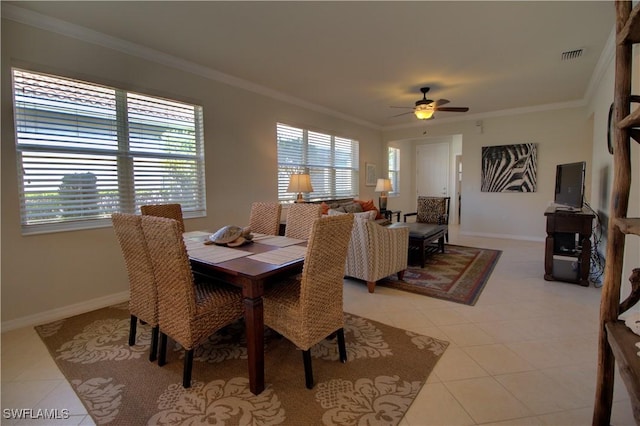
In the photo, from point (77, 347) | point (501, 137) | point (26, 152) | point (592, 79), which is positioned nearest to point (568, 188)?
point (592, 79)

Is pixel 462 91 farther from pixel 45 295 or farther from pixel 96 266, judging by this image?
pixel 45 295

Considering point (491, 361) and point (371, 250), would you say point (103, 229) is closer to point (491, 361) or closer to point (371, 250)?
point (371, 250)

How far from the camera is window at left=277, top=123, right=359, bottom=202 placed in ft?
16.3

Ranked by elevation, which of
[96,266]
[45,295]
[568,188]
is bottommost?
[45,295]

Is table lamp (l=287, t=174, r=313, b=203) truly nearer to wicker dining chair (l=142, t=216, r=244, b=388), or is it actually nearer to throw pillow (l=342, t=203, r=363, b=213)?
throw pillow (l=342, t=203, r=363, b=213)

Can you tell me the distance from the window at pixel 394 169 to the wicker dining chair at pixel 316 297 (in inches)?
258

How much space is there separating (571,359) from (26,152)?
173 inches

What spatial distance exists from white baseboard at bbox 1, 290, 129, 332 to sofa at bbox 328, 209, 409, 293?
91.9 inches

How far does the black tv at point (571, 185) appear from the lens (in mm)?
3443

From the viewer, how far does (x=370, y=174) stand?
23.3ft

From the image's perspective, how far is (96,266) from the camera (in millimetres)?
2945

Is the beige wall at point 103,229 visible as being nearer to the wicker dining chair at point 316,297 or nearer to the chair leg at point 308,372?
the wicker dining chair at point 316,297

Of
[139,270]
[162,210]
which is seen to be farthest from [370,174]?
[139,270]

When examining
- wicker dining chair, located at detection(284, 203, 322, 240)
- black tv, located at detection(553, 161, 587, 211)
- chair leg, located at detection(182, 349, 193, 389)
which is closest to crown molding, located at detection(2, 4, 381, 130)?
wicker dining chair, located at detection(284, 203, 322, 240)
